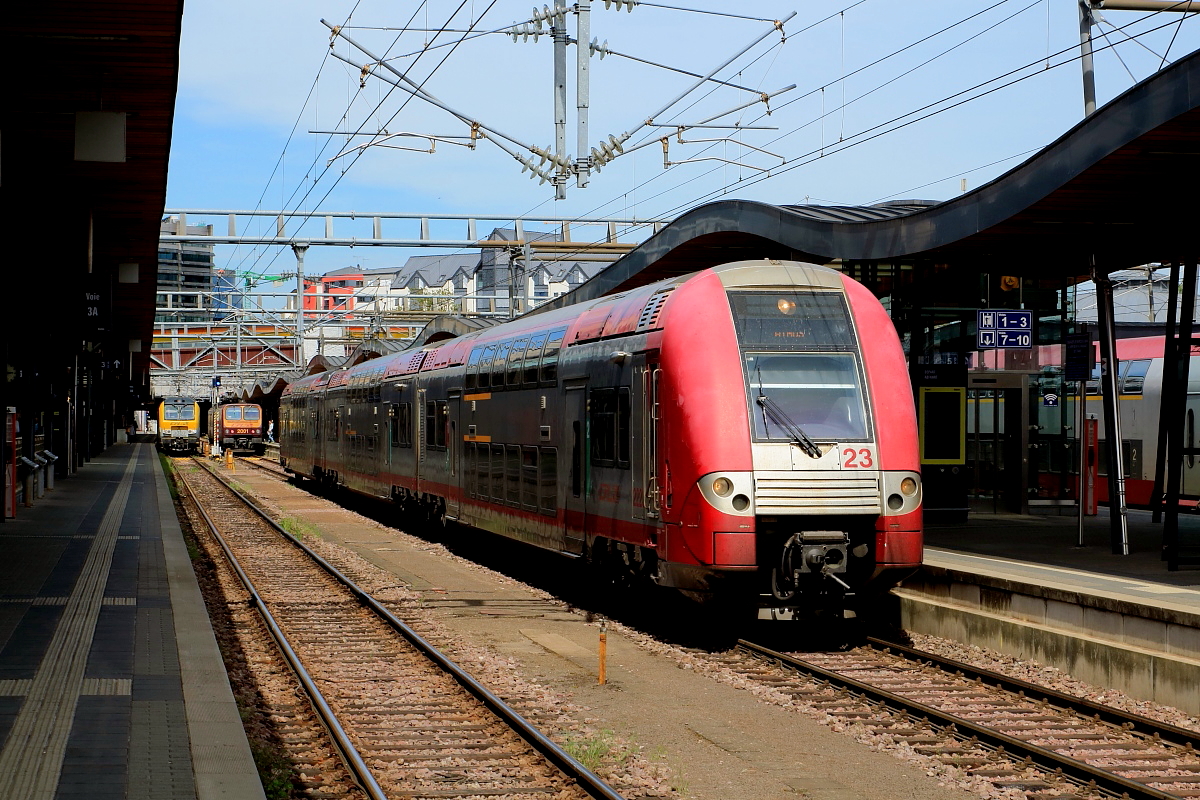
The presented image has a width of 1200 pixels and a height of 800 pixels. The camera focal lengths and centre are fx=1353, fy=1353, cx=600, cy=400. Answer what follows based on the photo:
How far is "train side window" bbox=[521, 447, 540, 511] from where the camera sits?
16.3 m

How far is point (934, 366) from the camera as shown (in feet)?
66.5

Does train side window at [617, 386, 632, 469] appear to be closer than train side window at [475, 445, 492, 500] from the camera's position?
Yes

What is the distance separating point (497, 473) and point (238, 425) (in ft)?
201

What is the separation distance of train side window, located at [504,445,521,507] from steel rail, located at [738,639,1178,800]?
20.2 ft

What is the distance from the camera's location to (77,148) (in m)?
14.7

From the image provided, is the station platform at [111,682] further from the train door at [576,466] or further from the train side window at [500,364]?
the train side window at [500,364]

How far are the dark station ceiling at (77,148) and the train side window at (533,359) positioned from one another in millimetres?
4961

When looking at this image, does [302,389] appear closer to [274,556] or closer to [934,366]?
[274,556]

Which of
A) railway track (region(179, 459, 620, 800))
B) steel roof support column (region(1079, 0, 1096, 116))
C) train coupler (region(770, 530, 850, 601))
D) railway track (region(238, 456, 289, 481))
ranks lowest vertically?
railway track (region(179, 459, 620, 800))

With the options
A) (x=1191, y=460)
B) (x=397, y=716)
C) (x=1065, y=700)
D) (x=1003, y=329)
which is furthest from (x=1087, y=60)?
(x=397, y=716)

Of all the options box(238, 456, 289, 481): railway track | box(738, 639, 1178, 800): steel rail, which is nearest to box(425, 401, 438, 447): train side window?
box(738, 639, 1178, 800): steel rail

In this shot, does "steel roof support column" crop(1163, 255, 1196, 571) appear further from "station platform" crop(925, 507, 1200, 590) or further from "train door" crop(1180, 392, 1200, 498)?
"train door" crop(1180, 392, 1200, 498)

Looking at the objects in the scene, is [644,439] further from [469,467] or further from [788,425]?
[469,467]

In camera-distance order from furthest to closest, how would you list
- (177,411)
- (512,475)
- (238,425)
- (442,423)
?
(238,425) → (177,411) → (442,423) → (512,475)
